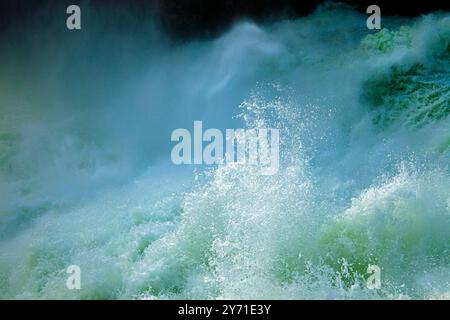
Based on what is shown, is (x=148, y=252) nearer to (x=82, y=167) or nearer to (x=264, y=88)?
(x=82, y=167)

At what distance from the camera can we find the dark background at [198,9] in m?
5.21

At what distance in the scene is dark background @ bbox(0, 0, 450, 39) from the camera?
5.21m

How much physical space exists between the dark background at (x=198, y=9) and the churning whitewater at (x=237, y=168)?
0.12 metres

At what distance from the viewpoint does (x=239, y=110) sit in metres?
5.16

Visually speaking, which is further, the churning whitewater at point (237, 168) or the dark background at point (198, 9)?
the dark background at point (198, 9)

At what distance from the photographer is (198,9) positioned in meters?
5.34

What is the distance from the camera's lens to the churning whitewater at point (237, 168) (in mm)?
3783

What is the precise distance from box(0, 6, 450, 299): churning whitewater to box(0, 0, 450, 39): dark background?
118 millimetres

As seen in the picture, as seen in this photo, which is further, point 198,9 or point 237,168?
point 198,9

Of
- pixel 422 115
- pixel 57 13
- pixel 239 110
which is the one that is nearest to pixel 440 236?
pixel 422 115

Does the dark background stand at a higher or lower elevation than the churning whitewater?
higher

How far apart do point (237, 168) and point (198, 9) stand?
1.91 metres

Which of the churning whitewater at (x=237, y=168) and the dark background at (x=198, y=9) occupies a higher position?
the dark background at (x=198, y=9)
